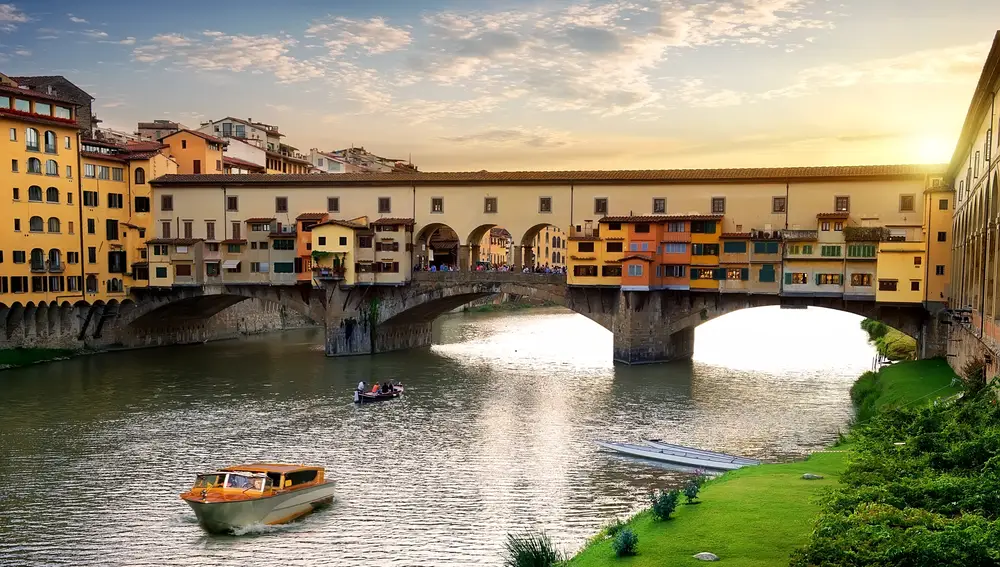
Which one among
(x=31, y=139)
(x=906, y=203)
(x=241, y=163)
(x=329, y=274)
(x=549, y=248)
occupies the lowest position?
(x=329, y=274)

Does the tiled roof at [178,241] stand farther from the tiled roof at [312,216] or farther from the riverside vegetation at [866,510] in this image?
the riverside vegetation at [866,510]

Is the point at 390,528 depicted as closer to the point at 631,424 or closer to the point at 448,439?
the point at 448,439

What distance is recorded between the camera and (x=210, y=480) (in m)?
24.1

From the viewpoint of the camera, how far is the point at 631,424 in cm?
3628

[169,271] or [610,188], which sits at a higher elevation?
[610,188]

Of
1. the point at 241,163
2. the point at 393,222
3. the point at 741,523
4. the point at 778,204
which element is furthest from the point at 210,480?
the point at 241,163

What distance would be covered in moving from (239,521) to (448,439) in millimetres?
11773

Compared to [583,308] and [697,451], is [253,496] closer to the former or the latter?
[697,451]

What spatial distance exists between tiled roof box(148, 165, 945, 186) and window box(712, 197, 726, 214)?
45.5 inches

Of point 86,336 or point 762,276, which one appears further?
point 86,336

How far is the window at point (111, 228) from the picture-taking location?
60.7m

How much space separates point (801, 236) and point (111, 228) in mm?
46044

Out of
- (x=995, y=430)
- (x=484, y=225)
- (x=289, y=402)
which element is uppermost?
(x=484, y=225)

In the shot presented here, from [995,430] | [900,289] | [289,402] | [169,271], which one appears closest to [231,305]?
[169,271]
